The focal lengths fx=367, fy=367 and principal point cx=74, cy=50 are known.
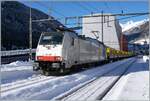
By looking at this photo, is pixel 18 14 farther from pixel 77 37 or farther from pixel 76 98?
pixel 76 98

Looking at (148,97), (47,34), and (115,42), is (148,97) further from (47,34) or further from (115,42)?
(115,42)

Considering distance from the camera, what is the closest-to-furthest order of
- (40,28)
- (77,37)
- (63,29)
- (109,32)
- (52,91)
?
(52,91)
(63,29)
(77,37)
(40,28)
(109,32)

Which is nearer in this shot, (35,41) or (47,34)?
(47,34)

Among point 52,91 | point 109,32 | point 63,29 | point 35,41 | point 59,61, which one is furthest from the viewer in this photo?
point 109,32

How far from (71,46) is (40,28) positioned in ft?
263

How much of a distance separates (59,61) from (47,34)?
7.47 ft

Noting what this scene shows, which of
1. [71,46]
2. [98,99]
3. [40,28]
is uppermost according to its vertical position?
[40,28]

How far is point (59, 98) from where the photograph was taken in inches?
487

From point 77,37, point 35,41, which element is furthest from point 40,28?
point 77,37

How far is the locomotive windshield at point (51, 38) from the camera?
2363 centimetres

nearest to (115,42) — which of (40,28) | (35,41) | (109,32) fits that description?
(109,32)

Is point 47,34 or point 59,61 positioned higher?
point 47,34

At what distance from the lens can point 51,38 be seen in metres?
23.8

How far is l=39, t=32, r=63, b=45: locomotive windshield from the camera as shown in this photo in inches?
930
